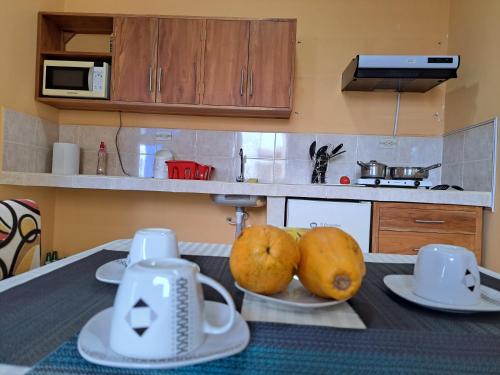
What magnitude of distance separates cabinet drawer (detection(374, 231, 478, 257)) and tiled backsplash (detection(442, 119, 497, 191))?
0.32 metres

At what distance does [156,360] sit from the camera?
0.31 meters

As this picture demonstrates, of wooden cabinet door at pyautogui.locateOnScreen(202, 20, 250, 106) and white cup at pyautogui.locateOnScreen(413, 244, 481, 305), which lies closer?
white cup at pyautogui.locateOnScreen(413, 244, 481, 305)

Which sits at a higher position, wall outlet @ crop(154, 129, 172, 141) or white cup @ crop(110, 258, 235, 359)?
wall outlet @ crop(154, 129, 172, 141)

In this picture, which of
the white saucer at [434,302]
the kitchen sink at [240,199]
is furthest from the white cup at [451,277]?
the kitchen sink at [240,199]

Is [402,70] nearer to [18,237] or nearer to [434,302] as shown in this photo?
A: [434,302]

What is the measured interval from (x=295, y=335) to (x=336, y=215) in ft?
5.10

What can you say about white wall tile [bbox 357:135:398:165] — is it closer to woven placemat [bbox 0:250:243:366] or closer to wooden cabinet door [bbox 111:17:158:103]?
wooden cabinet door [bbox 111:17:158:103]

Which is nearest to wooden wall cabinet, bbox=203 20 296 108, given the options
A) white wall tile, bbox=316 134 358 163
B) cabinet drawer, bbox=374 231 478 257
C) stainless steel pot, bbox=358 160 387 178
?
white wall tile, bbox=316 134 358 163

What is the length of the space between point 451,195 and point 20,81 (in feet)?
8.95

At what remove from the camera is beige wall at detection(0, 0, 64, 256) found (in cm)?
203

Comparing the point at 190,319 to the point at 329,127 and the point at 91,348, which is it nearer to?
the point at 91,348

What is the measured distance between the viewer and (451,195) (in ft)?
6.05

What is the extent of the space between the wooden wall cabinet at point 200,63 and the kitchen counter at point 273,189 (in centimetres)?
61

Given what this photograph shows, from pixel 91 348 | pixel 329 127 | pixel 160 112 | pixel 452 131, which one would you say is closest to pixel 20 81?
pixel 160 112
